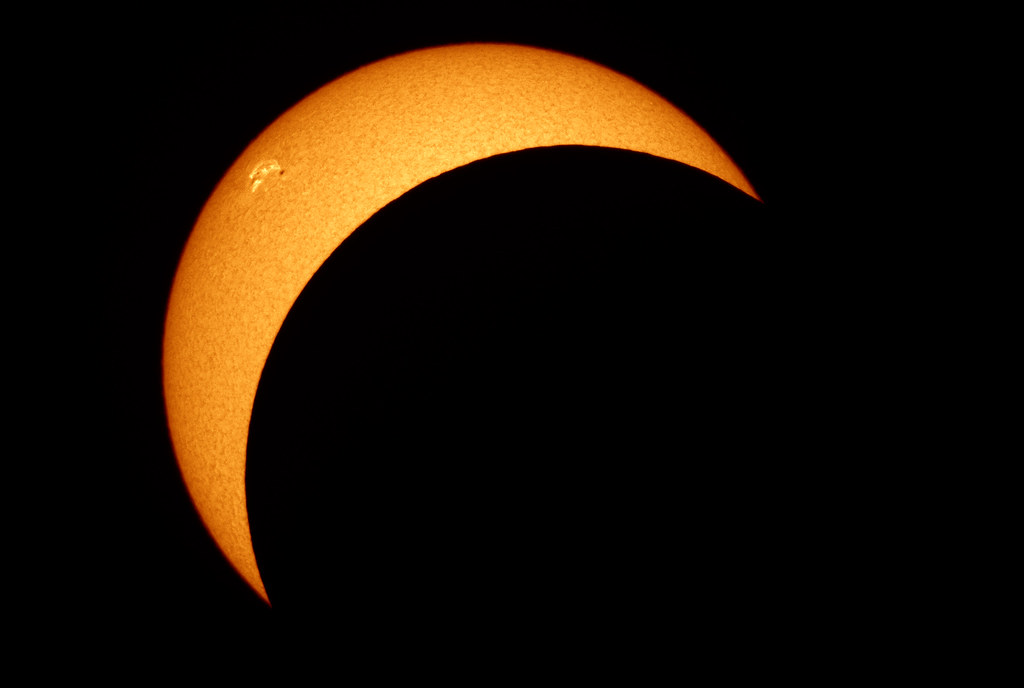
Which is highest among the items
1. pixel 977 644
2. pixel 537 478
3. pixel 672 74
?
pixel 672 74

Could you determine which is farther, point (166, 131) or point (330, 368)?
point (166, 131)

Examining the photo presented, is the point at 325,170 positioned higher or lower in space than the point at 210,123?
lower

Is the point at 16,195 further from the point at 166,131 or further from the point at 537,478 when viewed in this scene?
the point at 537,478

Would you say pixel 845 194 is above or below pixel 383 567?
above

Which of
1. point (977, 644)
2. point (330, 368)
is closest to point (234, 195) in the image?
point (330, 368)
